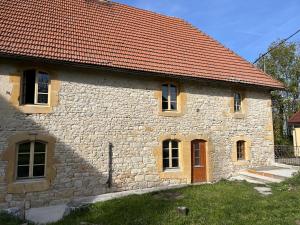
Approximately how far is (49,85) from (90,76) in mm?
1461

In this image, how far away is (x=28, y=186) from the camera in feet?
27.9

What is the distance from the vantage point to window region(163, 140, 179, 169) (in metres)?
11.1

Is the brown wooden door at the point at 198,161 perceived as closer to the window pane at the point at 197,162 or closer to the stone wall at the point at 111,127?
the window pane at the point at 197,162

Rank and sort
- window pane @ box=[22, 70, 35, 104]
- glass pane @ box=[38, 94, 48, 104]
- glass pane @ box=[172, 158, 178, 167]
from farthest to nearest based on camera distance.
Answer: glass pane @ box=[172, 158, 178, 167] < glass pane @ box=[38, 94, 48, 104] < window pane @ box=[22, 70, 35, 104]

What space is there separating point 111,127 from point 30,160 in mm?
2914

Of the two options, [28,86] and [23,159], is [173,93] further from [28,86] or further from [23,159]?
[23,159]

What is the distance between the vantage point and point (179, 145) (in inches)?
450

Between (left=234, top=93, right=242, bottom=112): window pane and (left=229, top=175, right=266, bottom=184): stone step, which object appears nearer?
(left=229, top=175, right=266, bottom=184): stone step

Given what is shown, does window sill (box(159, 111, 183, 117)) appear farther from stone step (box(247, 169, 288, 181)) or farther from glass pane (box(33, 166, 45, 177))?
glass pane (box(33, 166, 45, 177))

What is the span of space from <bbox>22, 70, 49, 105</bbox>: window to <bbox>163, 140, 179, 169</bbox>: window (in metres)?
4.95

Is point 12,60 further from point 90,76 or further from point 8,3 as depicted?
point 8,3

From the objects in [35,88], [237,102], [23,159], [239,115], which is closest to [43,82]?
[35,88]

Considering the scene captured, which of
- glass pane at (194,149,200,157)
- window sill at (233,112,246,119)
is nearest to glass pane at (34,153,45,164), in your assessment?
glass pane at (194,149,200,157)

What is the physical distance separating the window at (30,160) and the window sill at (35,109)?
1.00 m
